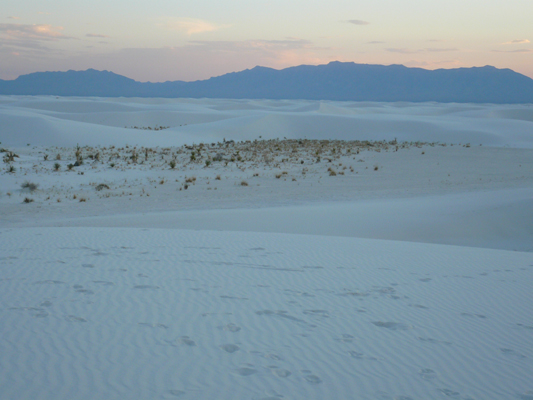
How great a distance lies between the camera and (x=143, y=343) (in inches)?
144

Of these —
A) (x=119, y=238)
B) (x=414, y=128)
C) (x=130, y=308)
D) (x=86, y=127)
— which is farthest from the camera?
(x=414, y=128)

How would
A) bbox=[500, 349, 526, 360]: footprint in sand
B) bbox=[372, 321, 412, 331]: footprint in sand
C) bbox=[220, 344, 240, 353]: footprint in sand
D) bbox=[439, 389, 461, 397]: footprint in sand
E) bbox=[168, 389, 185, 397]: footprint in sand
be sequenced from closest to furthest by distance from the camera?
bbox=[168, 389, 185, 397]: footprint in sand
bbox=[439, 389, 461, 397]: footprint in sand
bbox=[220, 344, 240, 353]: footprint in sand
bbox=[500, 349, 526, 360]: footprint in sand
bbox=[372, 321, 412, 331]: footprint in sand

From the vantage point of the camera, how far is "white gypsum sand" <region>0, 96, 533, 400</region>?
3248mm

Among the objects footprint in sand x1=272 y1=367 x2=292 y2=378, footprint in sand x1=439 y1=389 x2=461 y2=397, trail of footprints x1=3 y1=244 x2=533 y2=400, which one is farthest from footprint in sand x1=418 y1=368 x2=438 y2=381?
footprint in sand x1=272 y1=367 x2=292 y2=378

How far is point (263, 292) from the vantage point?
201 inches

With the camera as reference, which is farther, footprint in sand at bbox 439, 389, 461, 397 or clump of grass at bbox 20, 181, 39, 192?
clump of grass at bbox 20, 181, 39, 192

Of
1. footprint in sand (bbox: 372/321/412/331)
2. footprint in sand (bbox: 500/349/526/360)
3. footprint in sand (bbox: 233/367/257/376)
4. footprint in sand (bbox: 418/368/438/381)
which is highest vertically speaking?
footprint in sand (bbox: 500/349/526/360)

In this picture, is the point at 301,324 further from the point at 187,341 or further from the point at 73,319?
the point at 73,319

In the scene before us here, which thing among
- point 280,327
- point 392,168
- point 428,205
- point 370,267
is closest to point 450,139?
point 392,168

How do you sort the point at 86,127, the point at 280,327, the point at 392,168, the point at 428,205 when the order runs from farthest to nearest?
the point at 86,127 → the point at 392,168 → the point at 428,205 → the point at 280,327

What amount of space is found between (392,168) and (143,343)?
60.2 ft

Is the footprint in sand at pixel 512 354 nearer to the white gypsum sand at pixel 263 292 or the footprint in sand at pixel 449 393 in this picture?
the white gypsum sand at pixel 263 292

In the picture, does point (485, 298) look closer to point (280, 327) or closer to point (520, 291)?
point (520, 291)

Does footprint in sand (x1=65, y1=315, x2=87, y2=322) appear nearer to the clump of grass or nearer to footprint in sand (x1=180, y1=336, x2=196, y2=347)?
footprint in sand (x1=180, y1=336, x2=196, y2=347)
